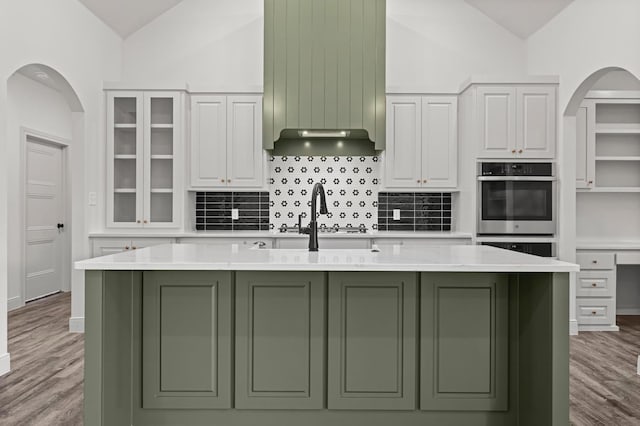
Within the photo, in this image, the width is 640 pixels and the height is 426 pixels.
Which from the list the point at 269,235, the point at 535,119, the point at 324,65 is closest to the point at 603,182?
the point at 535,119

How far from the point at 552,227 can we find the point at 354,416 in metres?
3.00

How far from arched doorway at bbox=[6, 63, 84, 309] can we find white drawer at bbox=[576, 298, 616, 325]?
514cm

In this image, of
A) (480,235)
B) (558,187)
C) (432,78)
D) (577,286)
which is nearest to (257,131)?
(432,78)

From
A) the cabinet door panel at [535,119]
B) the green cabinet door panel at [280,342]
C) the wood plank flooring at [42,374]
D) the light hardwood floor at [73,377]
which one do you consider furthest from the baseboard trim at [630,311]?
the wood plank flooring at [42,374]

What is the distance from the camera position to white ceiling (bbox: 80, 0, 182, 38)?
452 centimetres

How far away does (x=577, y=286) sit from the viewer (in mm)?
4594

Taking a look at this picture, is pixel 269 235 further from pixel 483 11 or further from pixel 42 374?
pixel 483 11

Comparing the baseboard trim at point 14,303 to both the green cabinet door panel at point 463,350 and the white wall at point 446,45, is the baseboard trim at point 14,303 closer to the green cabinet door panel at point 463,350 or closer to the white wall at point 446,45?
the white wall at point 446,45

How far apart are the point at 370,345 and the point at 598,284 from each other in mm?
3282

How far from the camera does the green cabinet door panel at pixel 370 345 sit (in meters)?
2.32

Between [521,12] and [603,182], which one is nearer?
[521,12]

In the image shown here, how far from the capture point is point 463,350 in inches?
91.3

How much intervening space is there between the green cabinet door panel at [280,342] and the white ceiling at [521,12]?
3.73 metres

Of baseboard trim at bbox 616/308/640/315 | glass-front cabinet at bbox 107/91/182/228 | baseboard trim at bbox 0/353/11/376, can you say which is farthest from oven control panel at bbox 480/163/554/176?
baseboard trim at bbox 0/353/11/376
